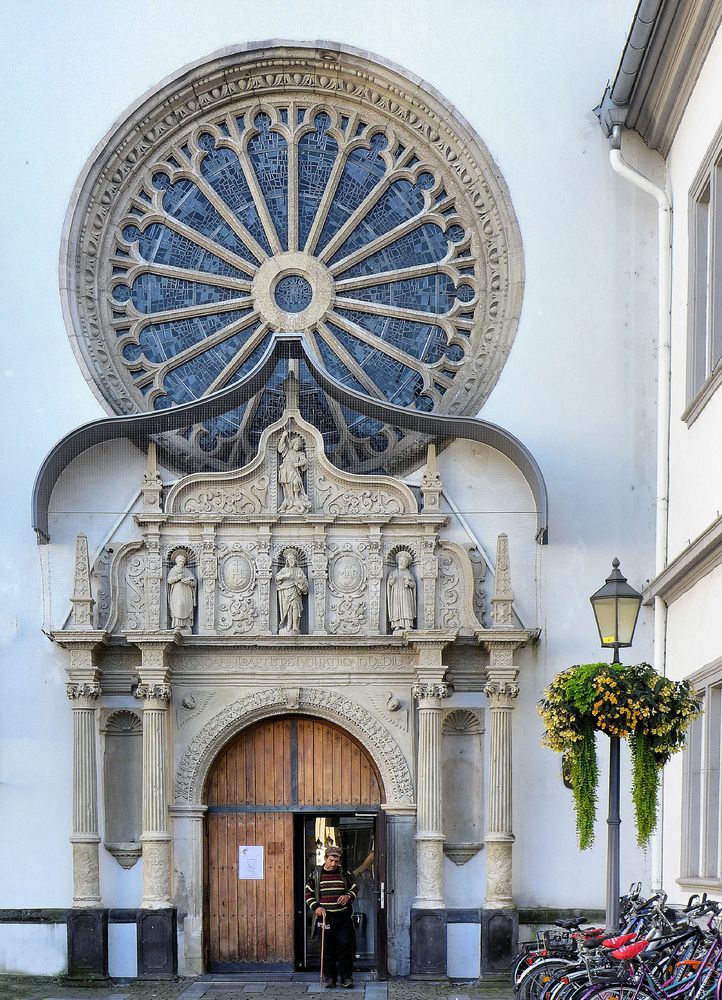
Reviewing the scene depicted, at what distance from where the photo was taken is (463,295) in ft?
60.3

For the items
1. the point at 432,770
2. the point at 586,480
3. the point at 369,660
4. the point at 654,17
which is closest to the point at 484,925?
the point at 432,770

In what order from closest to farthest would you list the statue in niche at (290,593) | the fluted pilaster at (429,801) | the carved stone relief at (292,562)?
1. the fluted pilaster at (429,801)
2. the statue in niche at (290,593)
3. the carved stone relief at (292,562)

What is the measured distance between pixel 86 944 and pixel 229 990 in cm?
164

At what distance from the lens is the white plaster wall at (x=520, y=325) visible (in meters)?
17.0

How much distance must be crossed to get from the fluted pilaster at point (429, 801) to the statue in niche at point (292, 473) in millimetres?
2300

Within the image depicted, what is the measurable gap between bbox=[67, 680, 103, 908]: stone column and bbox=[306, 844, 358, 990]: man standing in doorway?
236cm

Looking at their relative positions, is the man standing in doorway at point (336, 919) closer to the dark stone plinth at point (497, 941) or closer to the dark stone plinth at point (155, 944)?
the dark stone plinth at point (497, 941)

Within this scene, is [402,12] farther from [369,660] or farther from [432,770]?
[432,770]

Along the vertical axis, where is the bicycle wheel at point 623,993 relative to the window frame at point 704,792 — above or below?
below

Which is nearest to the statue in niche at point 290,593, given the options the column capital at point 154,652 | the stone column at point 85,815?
the column capital at point 154,652

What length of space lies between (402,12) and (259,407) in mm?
4733

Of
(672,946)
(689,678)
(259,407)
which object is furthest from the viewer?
(259,407)

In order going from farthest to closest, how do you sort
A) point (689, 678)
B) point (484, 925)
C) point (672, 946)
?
point (484, 925)
point (689, 678)
point (672, 946)

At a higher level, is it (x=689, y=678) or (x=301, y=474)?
(x=301, y=474)
